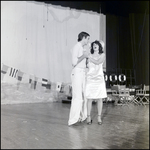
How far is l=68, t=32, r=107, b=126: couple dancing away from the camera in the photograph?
4.14 meters

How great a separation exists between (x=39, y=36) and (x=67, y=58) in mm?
1361

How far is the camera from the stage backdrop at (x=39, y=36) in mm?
8406

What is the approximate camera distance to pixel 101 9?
417 inches

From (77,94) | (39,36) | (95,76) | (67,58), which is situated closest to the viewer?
(77,94)

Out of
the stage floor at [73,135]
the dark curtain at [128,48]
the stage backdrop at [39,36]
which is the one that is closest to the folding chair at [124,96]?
the dark curtain at [128,48]

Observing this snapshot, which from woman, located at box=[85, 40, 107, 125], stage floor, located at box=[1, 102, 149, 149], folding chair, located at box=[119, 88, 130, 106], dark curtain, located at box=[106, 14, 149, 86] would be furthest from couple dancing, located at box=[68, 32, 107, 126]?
dark curtain, located at box=[106, 14, 149, 86]

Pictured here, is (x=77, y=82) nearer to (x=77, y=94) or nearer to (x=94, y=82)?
(x=77, y=94)

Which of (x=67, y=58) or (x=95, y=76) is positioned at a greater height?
(x=67, y=58)

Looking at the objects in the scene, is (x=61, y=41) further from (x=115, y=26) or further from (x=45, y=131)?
(x=45, y=131)

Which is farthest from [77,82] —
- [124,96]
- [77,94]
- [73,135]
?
[124,96]

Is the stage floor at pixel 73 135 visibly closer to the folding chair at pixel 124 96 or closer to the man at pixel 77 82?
the man at pixel 77 82

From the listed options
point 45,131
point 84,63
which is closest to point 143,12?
point 84,63

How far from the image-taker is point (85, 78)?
168 inches

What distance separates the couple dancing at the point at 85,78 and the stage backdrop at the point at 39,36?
4.59m
